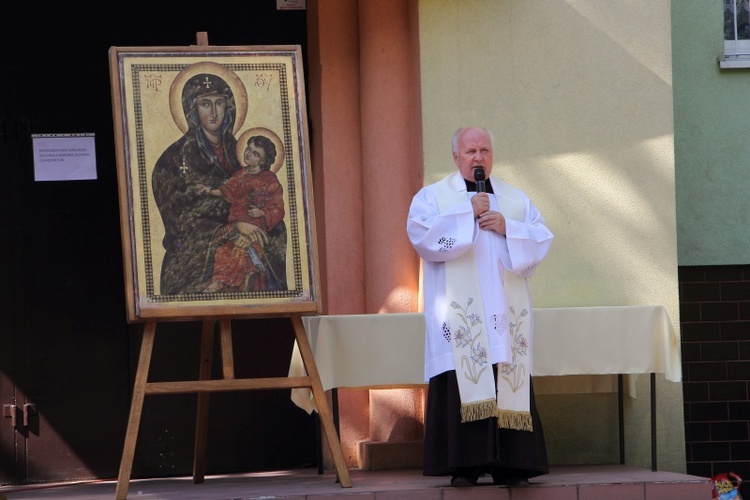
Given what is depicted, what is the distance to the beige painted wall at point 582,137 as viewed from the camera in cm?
773

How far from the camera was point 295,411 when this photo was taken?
27.0 feet

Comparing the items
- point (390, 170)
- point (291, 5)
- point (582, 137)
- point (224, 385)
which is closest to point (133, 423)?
point (224, 385)

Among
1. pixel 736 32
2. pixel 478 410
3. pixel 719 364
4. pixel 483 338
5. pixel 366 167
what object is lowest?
pixel 719 364

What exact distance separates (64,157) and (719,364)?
162 inches

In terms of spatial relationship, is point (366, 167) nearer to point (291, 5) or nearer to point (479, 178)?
point (291, 5)

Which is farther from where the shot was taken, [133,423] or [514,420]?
[514,420]

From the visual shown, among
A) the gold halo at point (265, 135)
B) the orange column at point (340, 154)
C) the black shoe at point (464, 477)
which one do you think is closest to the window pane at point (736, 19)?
the orange column at point (340, 154)

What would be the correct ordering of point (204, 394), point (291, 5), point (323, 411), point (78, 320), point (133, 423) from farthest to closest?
point (291, 5) < point (78, 320) < point (204, 394) < point (323, 411) < point (133, 423)

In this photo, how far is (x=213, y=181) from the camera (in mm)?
6496

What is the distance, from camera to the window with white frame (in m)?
8.74

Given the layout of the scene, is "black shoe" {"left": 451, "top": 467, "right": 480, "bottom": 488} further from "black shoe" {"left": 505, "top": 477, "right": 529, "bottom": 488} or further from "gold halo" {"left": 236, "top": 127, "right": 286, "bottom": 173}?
"gold halo" {"left": 236, "top": 127, "right": 286, "bottom": 173}

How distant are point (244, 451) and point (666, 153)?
291cm

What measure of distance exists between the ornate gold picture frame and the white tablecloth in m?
0.63

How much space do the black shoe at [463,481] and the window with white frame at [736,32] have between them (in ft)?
11.6
